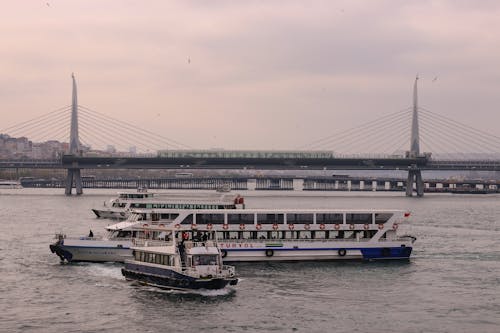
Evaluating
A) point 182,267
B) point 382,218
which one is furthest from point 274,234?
point 182,267

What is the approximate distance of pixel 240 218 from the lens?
52062 mm

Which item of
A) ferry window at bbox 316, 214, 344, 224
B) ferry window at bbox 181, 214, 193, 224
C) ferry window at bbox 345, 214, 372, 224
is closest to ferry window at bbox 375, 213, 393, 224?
ferry window at bbox 345, 214, 372, 224

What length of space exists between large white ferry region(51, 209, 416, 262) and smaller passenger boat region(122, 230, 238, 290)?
17.0 feet

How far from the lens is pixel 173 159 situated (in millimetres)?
160375

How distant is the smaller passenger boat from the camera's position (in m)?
41.3

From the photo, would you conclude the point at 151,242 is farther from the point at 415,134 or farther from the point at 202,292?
the point at 415,134

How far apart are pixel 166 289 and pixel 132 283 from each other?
2824mm

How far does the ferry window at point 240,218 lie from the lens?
52.0 meters

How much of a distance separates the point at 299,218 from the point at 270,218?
5.98 feet

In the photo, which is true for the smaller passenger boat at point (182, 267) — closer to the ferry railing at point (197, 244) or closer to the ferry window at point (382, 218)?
the ferry railing at point (197, 244)

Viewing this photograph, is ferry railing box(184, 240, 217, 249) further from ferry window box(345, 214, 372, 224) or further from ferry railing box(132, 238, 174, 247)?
ferry window box(345, 214, 372, 224)

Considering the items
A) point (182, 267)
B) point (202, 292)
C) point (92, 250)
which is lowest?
point (202, 292)

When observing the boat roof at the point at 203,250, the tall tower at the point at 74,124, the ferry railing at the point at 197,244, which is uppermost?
the tall tower at the point at 74,124

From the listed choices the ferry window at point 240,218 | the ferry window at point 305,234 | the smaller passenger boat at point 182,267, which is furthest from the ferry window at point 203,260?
the ferry window at point 305,234
